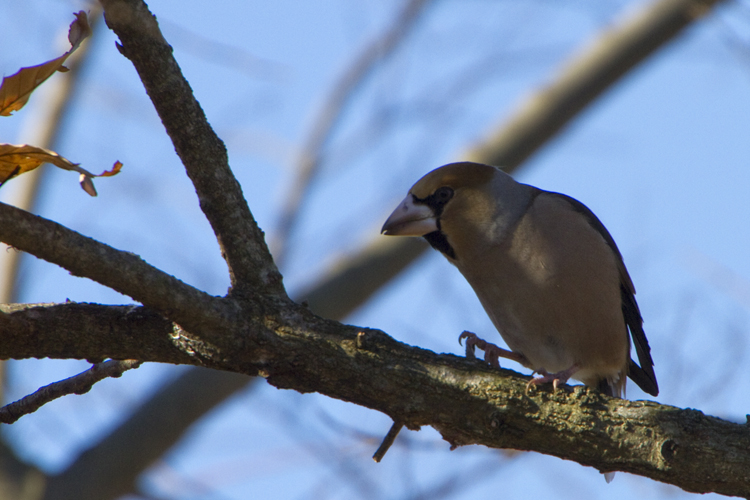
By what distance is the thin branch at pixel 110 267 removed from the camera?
6.24 ft

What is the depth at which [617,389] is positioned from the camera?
416cm

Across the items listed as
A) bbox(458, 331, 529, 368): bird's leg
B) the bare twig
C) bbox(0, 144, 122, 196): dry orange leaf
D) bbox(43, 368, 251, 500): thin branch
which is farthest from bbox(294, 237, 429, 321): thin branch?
bbox(0, 144, 122, 196): dry orange leaf

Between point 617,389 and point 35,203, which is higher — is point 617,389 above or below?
below

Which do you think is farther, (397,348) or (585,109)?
(585,109)

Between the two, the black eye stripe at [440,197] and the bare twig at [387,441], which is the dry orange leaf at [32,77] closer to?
the bare twig at [387,441]

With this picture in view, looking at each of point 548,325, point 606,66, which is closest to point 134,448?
point 548,325

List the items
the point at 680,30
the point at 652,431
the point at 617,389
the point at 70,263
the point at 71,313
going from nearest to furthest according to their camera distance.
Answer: the point at 70,263
the point at 71,313
the point at 652,431
the point at 617,389
the point at 680,30

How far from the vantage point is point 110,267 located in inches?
79.1

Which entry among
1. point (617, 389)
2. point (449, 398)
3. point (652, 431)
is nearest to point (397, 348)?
point (449, 398)

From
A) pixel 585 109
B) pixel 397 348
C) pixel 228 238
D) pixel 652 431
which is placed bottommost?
pixel 652 431

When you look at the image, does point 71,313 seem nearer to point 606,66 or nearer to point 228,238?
point 228,238

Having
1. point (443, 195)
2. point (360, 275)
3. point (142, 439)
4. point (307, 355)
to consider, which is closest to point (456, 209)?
point (443, 195)

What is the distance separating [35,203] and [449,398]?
544cm

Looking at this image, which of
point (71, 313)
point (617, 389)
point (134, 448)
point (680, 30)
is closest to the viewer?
point (71, 313)
